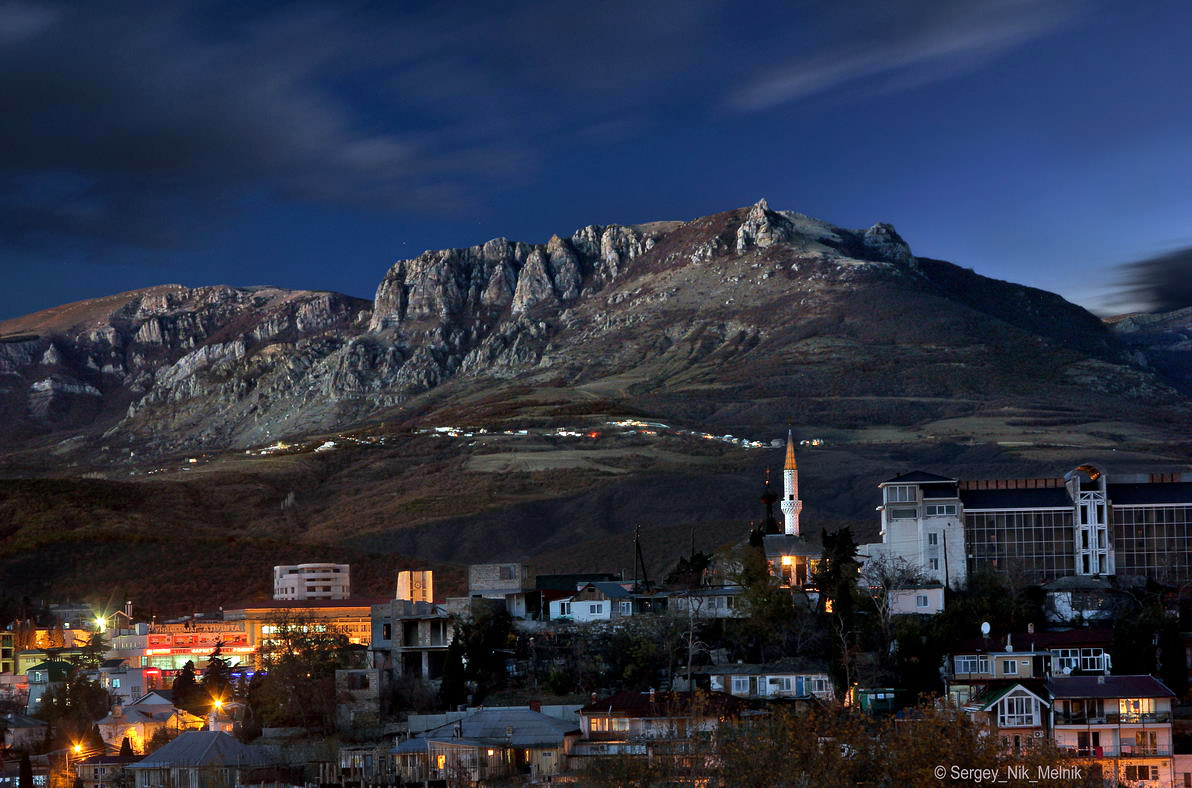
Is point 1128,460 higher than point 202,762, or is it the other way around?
point 1128,460

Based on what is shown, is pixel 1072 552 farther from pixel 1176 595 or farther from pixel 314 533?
pixel 314 533

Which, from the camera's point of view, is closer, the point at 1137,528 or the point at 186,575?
the point at 1137,528

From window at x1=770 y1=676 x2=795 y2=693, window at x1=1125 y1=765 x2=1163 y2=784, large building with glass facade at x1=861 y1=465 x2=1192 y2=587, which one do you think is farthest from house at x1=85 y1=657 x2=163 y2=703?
window at x1=1125 y1=765 x2=1163 y2=784

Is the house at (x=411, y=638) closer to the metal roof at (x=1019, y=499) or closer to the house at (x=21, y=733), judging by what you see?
Result: the house at (x=21, y=733)

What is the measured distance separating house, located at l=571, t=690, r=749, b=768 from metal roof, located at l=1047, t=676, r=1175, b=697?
10.8m

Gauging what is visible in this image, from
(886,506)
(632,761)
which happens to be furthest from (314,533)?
(632,761)

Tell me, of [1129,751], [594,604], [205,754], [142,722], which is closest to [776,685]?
[1129,751]

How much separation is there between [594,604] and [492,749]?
25123 millimetres

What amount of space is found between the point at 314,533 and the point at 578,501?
88.3 feet

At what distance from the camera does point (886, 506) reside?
82125 mm

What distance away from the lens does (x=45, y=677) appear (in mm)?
87875

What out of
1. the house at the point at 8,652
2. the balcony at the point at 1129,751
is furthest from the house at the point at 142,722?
the balcony at the point at 1129,751

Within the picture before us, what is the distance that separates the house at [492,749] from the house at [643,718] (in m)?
0.75

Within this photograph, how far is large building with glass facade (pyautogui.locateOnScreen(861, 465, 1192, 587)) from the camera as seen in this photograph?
80.7 meters
